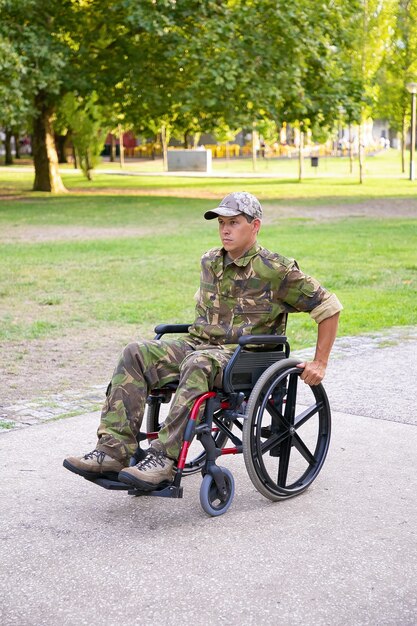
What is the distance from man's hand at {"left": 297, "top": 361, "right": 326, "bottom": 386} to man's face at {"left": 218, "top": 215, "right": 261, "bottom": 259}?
0.59 metres

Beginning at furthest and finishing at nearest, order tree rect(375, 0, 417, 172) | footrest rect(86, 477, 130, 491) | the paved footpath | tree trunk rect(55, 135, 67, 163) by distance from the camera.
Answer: tree trunk rect(55, 135, 67, 163), tree rect(375, 0, 417, 172), footrest rect(86, 477, 130, 491), the paved footpath

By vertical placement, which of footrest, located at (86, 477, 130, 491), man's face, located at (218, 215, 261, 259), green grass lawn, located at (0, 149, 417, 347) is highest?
man's face, located at (218, 215, 261, 259)

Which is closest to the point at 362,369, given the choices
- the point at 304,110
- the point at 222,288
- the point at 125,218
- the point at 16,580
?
the point at 222,288

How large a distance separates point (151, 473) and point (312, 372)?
897 millimetres

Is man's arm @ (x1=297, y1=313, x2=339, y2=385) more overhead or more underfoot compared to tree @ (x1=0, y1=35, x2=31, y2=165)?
more underfoot

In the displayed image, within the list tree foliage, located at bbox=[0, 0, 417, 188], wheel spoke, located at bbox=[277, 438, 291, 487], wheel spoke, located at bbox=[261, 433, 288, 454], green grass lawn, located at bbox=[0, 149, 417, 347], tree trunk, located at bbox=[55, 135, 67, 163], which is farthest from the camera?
tree trunk, located at bbox=[55, 135, 67, 163]

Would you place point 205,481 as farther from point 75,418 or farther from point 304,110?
point 304,110

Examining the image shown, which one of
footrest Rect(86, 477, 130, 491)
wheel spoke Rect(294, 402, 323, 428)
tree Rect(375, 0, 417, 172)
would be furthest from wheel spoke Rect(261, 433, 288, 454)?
tree Rect(375, 0, 417, 172)

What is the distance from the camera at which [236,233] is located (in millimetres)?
4859

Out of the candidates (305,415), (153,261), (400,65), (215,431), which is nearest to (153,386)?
(215,431)

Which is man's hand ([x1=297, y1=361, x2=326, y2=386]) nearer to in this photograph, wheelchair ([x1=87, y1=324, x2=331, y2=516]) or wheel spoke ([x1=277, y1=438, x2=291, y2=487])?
wheelchair ([x1=87, y1=324, x2=331, y2=516])

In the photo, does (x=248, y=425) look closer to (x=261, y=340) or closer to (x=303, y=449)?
(x=261, y=340)

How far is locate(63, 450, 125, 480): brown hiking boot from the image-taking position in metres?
4.50

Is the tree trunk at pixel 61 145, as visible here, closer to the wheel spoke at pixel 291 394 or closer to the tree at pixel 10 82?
the tree at pixel 10 82
